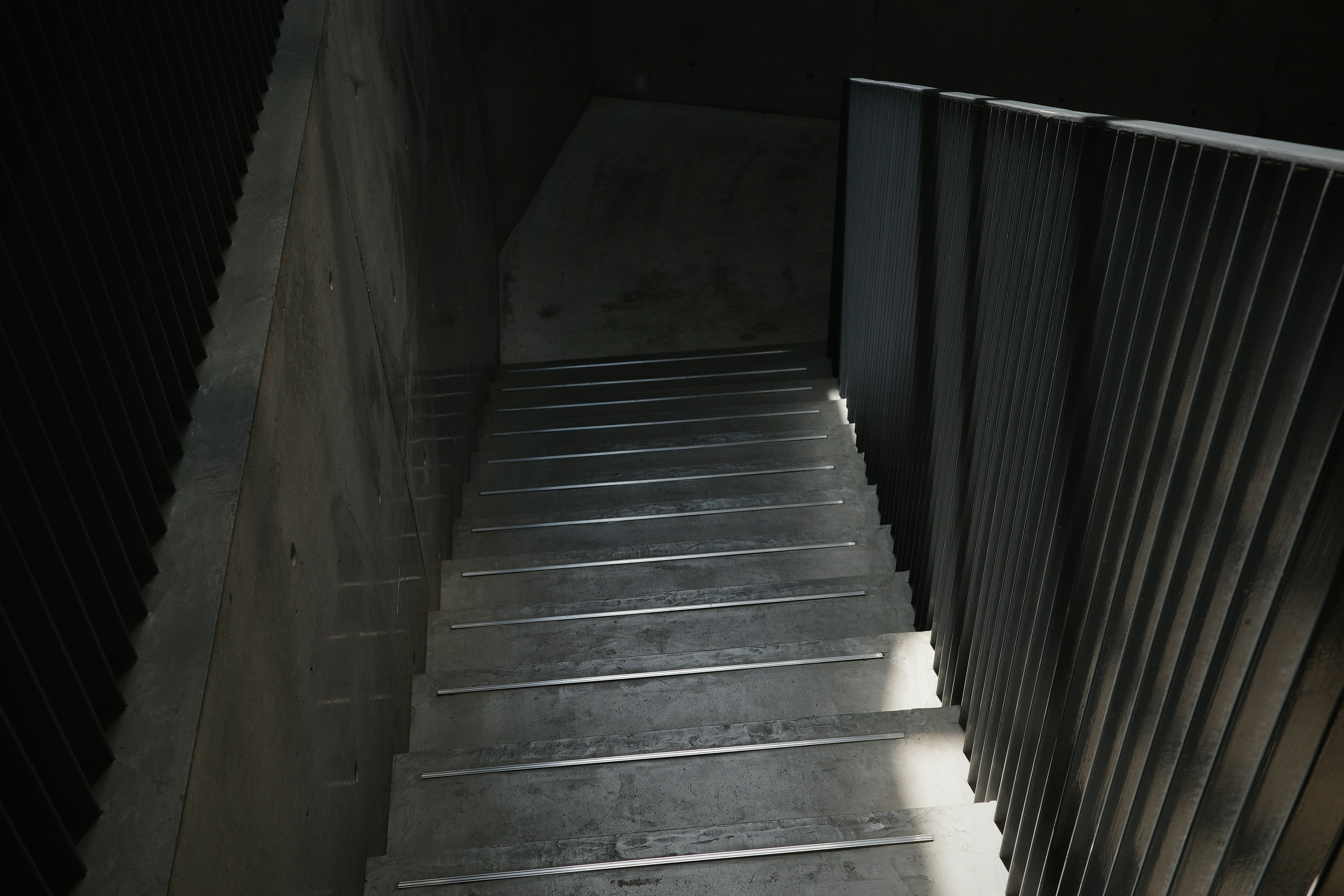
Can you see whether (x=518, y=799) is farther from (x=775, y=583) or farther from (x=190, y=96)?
(x=190, y=96)

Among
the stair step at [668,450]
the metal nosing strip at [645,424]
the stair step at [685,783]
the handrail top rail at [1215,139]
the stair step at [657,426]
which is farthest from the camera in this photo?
the metal nosing strip at [645,424]

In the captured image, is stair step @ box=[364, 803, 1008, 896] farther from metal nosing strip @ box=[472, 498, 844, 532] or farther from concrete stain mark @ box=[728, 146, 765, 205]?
concrete stain mark @ box=[728, 146, 765, 205]

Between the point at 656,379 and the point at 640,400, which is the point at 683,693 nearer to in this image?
the point at 640,400

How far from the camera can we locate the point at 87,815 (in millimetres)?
1440

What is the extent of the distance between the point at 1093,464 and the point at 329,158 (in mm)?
2168

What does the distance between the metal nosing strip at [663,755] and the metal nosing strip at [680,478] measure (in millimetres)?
2199

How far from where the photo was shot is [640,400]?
641cm

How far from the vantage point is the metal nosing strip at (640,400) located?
6.18 metres

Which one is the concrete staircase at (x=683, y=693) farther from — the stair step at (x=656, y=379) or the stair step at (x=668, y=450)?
the stair step at (x=656, y=379)

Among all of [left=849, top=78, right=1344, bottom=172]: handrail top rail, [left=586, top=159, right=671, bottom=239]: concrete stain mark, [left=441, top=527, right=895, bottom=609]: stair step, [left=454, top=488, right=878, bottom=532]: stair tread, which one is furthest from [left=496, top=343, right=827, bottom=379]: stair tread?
[left=849, top=78, right=1344, bottom=172]: handrail top rail

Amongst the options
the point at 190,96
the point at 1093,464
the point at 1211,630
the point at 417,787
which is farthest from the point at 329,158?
the point at 1211,630

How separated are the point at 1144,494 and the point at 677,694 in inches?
78.7

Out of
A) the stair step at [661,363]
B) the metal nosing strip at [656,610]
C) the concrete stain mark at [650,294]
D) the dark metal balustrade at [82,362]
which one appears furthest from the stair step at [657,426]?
the dark metal balustrade at [82,362]

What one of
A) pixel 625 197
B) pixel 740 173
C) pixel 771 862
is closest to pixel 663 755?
pixel 771 862
